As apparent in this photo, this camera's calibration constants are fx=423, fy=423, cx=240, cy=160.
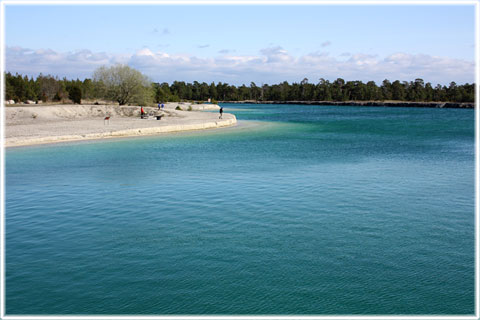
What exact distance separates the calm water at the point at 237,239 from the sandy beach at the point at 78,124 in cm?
1094

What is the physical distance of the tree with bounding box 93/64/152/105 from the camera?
6406 cm

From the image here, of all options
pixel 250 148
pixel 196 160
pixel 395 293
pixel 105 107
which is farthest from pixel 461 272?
pixel 105 107

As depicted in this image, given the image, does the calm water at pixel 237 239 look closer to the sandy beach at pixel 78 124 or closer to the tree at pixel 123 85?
the sandy beach at pixel 78 124

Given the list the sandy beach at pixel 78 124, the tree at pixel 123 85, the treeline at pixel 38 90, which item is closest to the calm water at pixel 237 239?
the sandy beach at pixel 78 124

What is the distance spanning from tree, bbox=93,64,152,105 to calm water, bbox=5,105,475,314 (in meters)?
42.6

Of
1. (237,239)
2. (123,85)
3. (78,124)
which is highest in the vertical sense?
(123,85)

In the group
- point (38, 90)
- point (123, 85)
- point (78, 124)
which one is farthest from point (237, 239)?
point (38, 90)

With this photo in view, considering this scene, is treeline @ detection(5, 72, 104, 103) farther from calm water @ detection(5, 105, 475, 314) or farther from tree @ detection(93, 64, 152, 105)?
calm water @ detection(5, 105, 475, 314)

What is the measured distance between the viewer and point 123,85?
6419 centimetres

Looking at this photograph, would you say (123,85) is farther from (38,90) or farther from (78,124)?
(38,90)

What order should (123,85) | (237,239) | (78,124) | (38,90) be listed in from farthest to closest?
(38,90) < (123,85) < (78,124) < (237,239)

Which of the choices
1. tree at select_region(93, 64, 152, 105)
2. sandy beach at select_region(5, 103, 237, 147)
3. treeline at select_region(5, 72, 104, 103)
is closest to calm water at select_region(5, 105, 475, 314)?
sandy beach at select_region(5, 103, 237, 147)

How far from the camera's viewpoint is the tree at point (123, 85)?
64062 millimetres

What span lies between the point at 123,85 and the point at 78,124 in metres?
22.9
